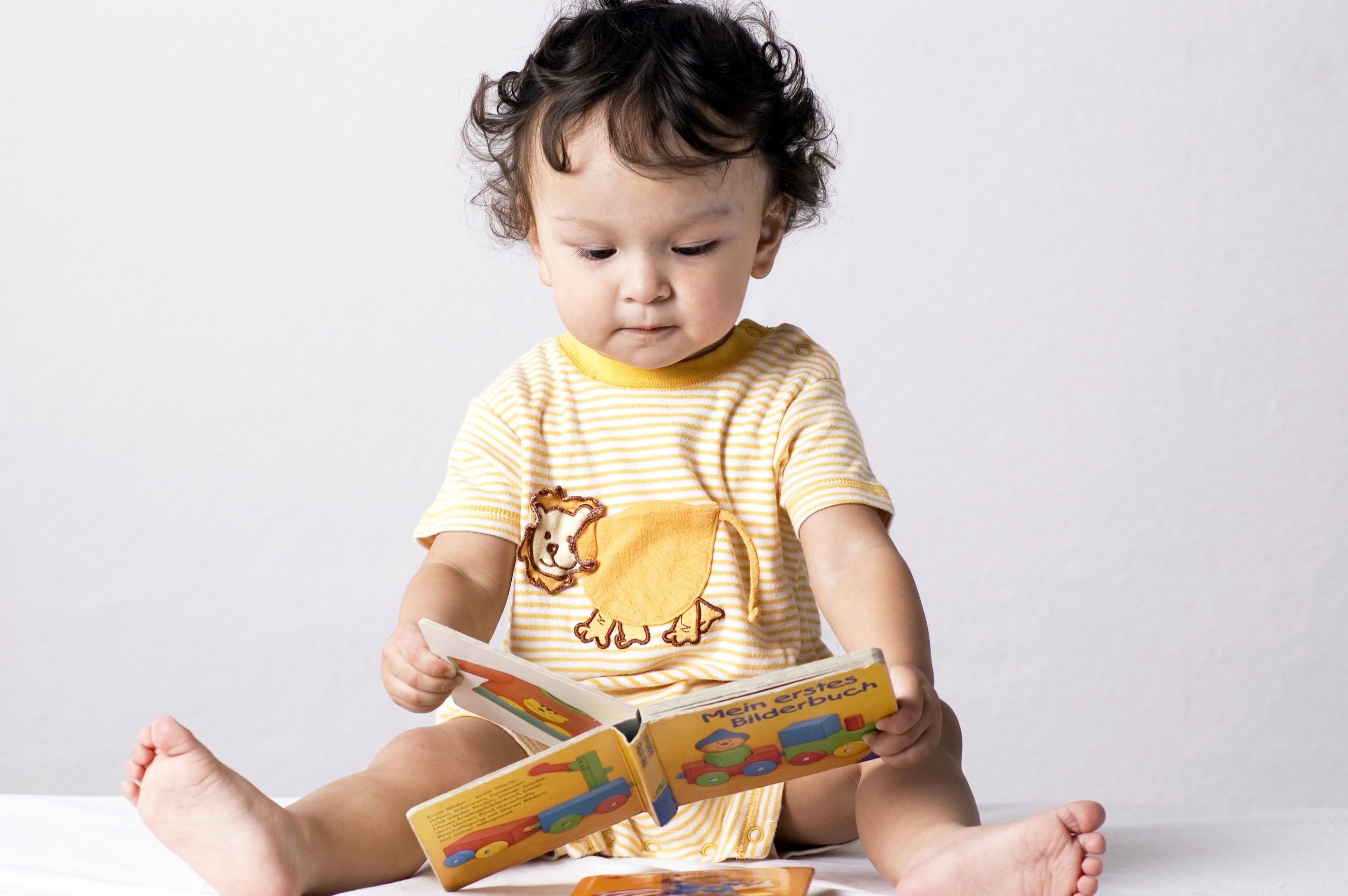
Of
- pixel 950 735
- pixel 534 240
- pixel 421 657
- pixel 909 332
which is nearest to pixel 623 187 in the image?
pixel 534 240

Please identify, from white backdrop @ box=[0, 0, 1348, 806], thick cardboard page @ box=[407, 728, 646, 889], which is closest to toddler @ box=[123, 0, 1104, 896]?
thick cardboard page @ box=[407, 728, 646, 889]

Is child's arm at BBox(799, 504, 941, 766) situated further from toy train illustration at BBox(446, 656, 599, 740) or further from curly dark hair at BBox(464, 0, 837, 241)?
curly dark hair at BBox(464, 0, 837, 241)

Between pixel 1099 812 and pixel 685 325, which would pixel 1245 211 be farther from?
pixel 1099 812

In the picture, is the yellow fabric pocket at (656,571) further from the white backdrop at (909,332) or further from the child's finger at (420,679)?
the white backdrop at (909,332)

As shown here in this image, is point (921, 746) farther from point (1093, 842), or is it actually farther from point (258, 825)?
point (258, 825)

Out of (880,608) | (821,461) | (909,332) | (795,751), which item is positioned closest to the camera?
(795,751)

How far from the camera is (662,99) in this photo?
126 centimetres

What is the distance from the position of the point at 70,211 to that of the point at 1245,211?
6.21 ft

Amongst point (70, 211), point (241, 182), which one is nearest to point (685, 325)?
point (241, 182)

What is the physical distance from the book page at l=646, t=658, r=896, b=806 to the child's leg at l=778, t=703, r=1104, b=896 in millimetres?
72

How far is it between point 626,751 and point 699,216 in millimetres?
489

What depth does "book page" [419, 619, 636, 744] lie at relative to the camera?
1.02 m

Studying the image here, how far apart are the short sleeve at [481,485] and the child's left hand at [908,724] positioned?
0.45 meters

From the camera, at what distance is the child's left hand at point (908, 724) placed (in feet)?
3.36
